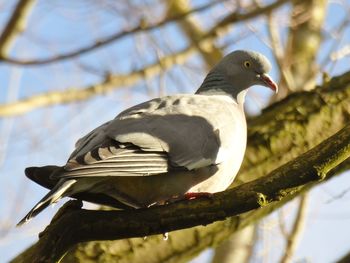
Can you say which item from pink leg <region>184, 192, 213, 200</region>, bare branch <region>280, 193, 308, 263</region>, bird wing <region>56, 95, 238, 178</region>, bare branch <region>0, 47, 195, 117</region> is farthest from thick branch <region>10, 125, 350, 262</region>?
bare branch <region>0, 47, 195, 117</region>

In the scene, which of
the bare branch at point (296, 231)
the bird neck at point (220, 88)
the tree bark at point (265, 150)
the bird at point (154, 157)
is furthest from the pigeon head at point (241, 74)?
the bare branch at point (296, 231)

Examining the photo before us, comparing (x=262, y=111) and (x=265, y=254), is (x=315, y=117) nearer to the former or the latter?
(x=262, y=111)

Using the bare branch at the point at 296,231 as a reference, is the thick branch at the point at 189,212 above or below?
above

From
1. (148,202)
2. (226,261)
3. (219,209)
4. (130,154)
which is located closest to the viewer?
(219,209)

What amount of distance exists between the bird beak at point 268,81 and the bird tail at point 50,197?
165 cm

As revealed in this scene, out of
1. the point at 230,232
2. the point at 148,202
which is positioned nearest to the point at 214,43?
the point at 230,232

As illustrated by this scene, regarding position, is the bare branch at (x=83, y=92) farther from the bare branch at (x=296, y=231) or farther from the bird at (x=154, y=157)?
the bird at (x=154, y=157)

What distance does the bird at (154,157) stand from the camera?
9.18 feet

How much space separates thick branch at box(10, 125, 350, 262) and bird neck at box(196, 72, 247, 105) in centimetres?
129

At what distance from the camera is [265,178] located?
8.98 feet

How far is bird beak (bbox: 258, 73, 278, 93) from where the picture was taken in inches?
160

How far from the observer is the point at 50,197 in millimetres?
2627

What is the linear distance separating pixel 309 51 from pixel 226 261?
8.96ft

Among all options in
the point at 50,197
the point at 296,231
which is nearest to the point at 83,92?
the point at 296,231
